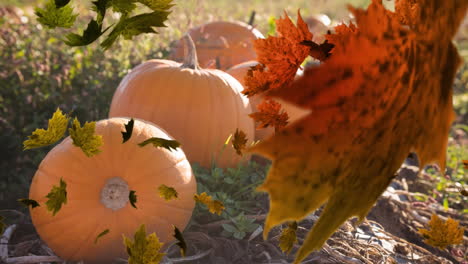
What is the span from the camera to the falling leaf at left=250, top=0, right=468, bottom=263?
0.31m

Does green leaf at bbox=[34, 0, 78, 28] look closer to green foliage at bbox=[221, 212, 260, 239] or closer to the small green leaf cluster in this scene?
the small green leaf cluster

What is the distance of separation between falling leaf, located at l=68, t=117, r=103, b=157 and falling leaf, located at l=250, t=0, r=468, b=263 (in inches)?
18.2

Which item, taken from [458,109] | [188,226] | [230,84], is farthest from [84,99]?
[458,109]

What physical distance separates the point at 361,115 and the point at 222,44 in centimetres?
374

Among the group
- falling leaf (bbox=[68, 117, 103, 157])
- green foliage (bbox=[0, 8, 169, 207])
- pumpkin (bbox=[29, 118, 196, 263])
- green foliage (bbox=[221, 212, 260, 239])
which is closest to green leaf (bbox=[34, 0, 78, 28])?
falling leaf (bbox=[68, 117, 103, 157])

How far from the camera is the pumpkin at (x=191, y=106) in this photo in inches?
108

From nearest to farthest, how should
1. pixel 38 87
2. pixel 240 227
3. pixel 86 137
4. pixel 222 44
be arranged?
1. pixel 86 137
2. pixel 240 227
3. pixel 38 87
4. pixel 222 44

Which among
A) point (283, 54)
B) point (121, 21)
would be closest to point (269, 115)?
point (283, 54)

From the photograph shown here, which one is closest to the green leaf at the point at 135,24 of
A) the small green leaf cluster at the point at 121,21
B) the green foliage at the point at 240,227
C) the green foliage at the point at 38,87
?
the small green leaf cluster at the point at 121,21

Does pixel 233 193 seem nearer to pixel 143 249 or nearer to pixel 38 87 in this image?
pixel 38 87

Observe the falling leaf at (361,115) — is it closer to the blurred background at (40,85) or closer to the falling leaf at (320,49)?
the falling leaf at (320,49)

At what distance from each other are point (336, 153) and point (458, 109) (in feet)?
20.0

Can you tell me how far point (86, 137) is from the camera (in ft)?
2.47

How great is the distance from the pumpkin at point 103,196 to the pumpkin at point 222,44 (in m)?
1.89
